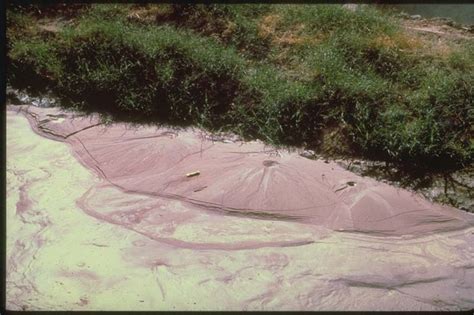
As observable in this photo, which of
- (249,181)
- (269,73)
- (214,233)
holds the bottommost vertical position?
(214,233)

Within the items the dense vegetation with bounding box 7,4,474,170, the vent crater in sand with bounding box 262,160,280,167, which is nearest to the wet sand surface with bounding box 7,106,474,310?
the vent crater in sand with bounding box 262,160,280,167

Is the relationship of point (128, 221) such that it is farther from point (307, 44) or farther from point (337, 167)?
point (307, 44)

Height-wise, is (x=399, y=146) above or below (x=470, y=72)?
below

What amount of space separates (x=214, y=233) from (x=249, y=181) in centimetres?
49

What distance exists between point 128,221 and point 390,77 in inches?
92.9

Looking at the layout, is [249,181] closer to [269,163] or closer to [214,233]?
[269,163]

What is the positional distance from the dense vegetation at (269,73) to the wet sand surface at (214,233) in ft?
1.23

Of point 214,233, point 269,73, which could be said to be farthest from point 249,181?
point 269,73

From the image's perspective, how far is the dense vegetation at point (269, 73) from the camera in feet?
12.4

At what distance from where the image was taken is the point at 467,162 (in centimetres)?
357

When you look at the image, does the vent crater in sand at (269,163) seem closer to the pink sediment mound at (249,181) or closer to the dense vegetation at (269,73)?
the pink sediment mound at (249,181)

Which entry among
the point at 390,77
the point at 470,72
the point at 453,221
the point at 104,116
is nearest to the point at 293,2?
the point at 390,77

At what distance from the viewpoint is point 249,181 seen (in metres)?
3.38

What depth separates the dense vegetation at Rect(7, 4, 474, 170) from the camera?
3.79m
